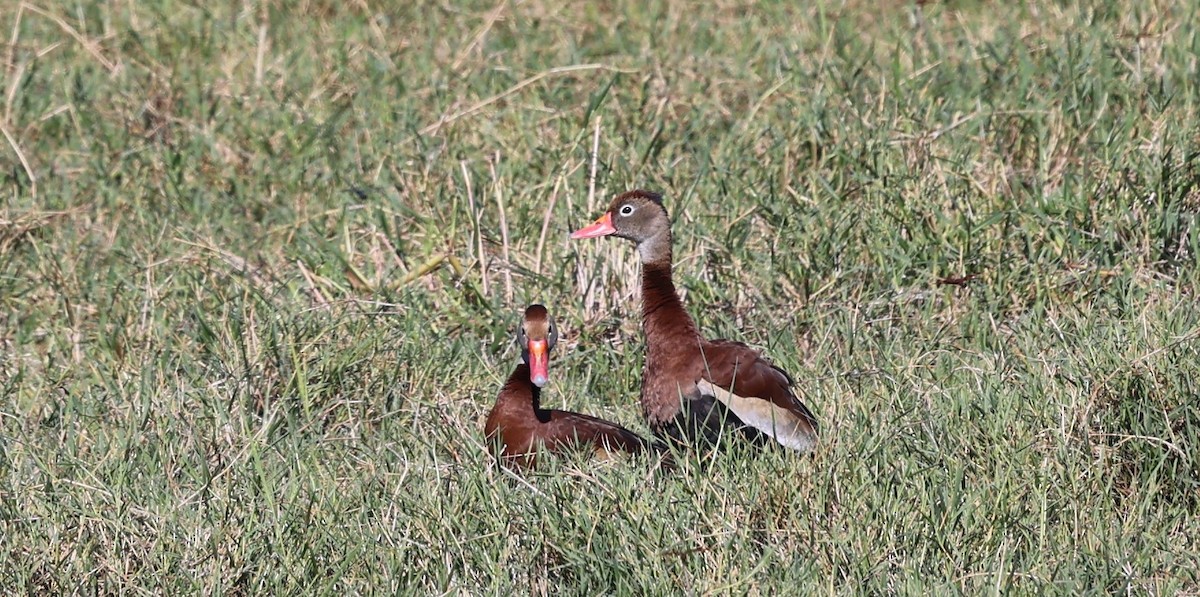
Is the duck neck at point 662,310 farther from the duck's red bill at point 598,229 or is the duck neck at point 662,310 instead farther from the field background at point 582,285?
the field background at point 582,285

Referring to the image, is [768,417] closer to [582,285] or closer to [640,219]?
[640,219]

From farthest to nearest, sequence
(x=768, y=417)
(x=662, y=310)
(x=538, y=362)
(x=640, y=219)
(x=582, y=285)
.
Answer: (x=582, y=285) < (x=640, y=219) < (x=662, y=310) < (x=538, y=362) < (x=768, y=417)

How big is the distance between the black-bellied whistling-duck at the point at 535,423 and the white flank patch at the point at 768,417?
26 centimetres

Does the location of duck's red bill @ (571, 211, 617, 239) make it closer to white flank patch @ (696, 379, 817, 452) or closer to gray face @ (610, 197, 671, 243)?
gray face @ (610, 197, 671, 243)

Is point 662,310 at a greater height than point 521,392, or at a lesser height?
greater

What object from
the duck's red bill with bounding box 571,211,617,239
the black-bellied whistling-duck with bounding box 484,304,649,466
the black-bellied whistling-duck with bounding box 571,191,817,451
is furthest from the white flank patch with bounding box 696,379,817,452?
the duck's red bill with bounding box 571,211,617,239

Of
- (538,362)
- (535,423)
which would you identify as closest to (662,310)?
(538,362)

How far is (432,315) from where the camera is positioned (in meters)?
5.67

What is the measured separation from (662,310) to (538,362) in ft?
1.44

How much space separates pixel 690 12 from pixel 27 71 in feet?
9.88

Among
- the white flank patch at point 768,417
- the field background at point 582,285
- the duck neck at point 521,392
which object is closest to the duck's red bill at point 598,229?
the field background at point 582,285

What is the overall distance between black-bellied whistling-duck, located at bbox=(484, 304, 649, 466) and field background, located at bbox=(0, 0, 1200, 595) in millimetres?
138

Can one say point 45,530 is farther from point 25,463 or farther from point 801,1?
point 801,1

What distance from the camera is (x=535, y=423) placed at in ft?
15.8
